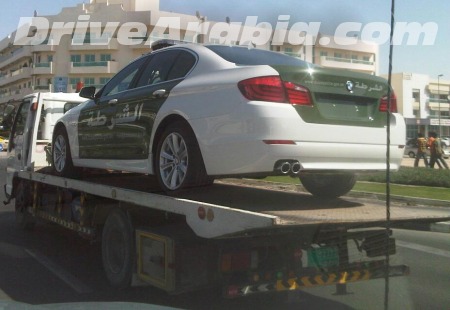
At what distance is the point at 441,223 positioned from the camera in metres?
4.74

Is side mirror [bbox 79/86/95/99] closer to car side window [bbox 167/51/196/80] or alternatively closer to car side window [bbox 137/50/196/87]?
car side window [bbox 137/50/196/87]

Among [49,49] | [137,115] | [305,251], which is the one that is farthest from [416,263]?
[49,49]

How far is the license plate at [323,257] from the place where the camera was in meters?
4.48

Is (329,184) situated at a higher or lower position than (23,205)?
higher

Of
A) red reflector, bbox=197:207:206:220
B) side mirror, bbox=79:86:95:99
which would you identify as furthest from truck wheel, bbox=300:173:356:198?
side mirror, bbox=79:86:95:99

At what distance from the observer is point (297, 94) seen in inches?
177

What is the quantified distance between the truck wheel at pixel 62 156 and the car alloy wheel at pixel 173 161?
267 cm

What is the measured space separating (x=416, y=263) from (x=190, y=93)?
154 inches

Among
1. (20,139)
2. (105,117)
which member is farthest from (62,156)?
(20,139)

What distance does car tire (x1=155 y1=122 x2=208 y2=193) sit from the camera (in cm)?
491

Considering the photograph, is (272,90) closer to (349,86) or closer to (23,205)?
(349,86)

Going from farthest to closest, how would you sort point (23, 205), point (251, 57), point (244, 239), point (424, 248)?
point (23, 205)
point (424, 248)
point (251, 57)
point (244, 239)

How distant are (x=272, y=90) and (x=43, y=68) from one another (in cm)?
7230

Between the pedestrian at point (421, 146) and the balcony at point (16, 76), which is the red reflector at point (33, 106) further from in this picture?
the balcony at point (16, 76)
